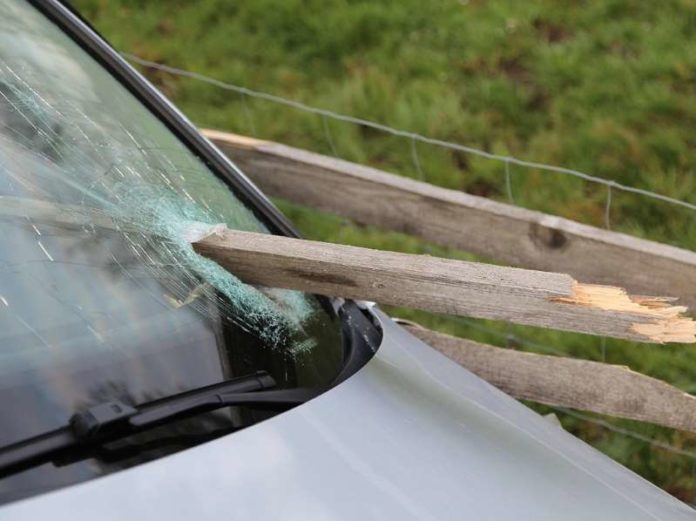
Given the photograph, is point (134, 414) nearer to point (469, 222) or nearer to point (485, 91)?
point (469, 222)

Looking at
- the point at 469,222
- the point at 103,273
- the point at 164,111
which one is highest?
the point at 164,111

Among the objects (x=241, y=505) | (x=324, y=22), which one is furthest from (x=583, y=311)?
(x=324, y=22)

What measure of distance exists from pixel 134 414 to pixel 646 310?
0.92m

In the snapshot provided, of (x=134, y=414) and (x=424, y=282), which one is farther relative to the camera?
(x=424, y=282)

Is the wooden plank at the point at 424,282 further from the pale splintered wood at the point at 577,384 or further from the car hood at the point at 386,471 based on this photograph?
the pale splintered wood at the point at 577,384

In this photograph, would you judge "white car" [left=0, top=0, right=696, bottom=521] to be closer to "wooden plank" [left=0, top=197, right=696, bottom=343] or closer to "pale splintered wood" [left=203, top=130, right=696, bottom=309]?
"wooden plank" [left=0, top=197, right=696, bottom=343]

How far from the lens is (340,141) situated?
5.09 metres

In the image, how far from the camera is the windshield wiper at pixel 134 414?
1.65m

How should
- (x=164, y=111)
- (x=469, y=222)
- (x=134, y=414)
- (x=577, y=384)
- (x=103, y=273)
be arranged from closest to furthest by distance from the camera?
(x=134, y=414) < (x=103, y=273) < (x=164, y=111) < (x=577, y=384) < (x=469, y=222)

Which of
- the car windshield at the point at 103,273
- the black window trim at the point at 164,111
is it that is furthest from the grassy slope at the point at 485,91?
the car windshield at the point at 103,273

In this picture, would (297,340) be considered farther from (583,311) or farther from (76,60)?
(76,60)

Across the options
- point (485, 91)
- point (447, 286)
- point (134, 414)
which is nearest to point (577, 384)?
point (447, 286)

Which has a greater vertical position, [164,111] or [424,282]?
[164,111]

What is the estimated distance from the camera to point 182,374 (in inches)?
74.5
